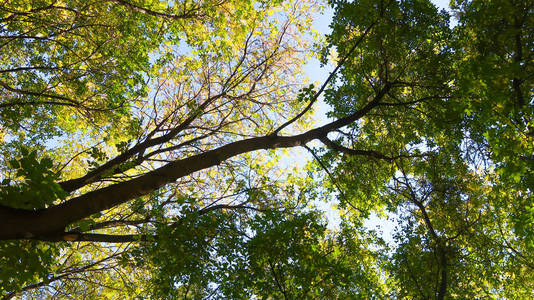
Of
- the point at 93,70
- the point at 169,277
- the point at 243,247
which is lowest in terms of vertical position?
the point at 169,277

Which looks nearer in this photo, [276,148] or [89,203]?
[89,203]

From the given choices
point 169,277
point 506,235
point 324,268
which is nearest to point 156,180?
point 169,277

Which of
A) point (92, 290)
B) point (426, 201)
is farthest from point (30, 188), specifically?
point (426, 201)

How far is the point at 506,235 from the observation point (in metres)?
9.91

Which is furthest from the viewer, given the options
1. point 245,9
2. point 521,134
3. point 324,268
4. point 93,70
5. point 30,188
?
point 245,9

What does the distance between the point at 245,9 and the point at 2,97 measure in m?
8.29

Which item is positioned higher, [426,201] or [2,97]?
[2,97]

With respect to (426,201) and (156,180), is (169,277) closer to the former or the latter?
(156,180)

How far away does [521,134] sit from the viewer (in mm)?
4480

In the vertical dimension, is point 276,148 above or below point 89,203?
above

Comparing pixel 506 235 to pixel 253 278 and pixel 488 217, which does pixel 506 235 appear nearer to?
pixel 488 217

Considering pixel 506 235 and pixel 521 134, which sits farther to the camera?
pixel 506 235

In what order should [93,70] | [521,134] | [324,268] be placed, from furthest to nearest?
[93,70] → [324,268] → [521,134]

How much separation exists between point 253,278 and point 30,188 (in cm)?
353
